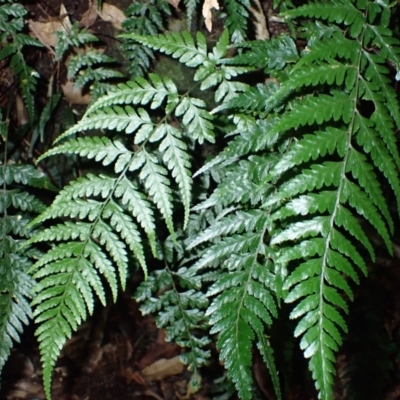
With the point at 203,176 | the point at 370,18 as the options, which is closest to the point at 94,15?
the point at 203,176

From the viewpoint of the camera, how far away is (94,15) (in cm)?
302

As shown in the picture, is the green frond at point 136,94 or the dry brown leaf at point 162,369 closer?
the green frond at point 136,94

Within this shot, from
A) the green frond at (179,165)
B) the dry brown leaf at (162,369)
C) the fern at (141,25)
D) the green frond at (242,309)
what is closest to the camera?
the green frond at (242,309)

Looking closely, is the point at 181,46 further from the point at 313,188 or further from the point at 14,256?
the point at 14,256

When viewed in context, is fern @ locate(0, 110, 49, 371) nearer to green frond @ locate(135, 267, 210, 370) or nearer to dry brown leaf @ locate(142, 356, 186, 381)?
green frond @ locate(135, 267, 210, 370)

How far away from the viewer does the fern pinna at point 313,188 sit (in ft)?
5.42

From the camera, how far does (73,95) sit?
10.2 ft

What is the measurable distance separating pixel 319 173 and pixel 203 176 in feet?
3.37

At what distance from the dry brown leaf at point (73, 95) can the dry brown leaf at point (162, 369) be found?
2125 millimetres

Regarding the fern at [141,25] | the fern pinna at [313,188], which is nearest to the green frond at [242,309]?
the fern pinna at [313,188]

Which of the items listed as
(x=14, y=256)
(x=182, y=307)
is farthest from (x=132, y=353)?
(x=14, y=256)

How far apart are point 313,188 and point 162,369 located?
8.89ft

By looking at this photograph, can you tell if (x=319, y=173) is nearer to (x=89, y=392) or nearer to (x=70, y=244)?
(x=70, y=244)

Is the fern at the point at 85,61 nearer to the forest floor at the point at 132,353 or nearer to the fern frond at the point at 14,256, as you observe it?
the forest floor at the point at 132,353
